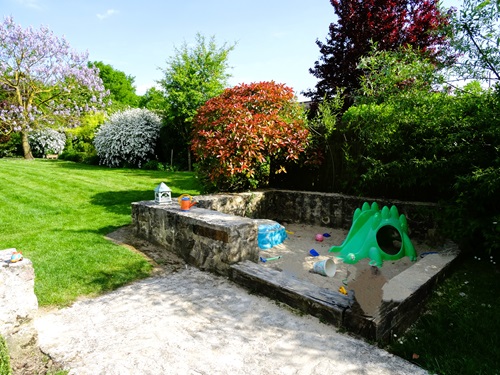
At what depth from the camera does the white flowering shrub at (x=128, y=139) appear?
54.6 ft

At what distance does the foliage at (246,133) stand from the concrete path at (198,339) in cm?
349

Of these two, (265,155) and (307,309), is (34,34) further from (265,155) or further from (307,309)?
(307,309)

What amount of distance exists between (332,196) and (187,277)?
399cm

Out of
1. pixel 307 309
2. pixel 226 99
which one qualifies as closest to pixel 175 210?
pixel 307 309

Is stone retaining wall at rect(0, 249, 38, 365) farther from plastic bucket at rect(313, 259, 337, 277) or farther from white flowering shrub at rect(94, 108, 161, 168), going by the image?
white flowering shrub at rect(94, 108, 161, 168)

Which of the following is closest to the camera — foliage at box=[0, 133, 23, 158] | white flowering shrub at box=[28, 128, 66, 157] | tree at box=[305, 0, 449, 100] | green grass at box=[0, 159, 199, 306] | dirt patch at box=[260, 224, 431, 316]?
dirt patch at box=[260, 224, 431, 316]

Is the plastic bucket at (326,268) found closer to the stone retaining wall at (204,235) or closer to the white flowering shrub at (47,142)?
the stone retaining wall at (204,235)

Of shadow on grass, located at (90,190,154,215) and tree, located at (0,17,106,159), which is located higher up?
tree, located at (0,17,106,159)

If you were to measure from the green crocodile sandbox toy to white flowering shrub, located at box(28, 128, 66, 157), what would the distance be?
2649 cm

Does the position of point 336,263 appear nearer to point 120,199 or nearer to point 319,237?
point 319,237

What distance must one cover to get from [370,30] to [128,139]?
12.6 m

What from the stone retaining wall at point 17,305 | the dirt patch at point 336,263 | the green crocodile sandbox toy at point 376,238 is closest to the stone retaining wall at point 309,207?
the dirt patch at point 336,263

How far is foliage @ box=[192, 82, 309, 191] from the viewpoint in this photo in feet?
20.9

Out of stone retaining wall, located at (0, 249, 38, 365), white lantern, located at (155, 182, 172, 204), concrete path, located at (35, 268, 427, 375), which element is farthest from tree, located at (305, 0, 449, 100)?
stone retaining wall, located at (0, 249, 38, 365)
